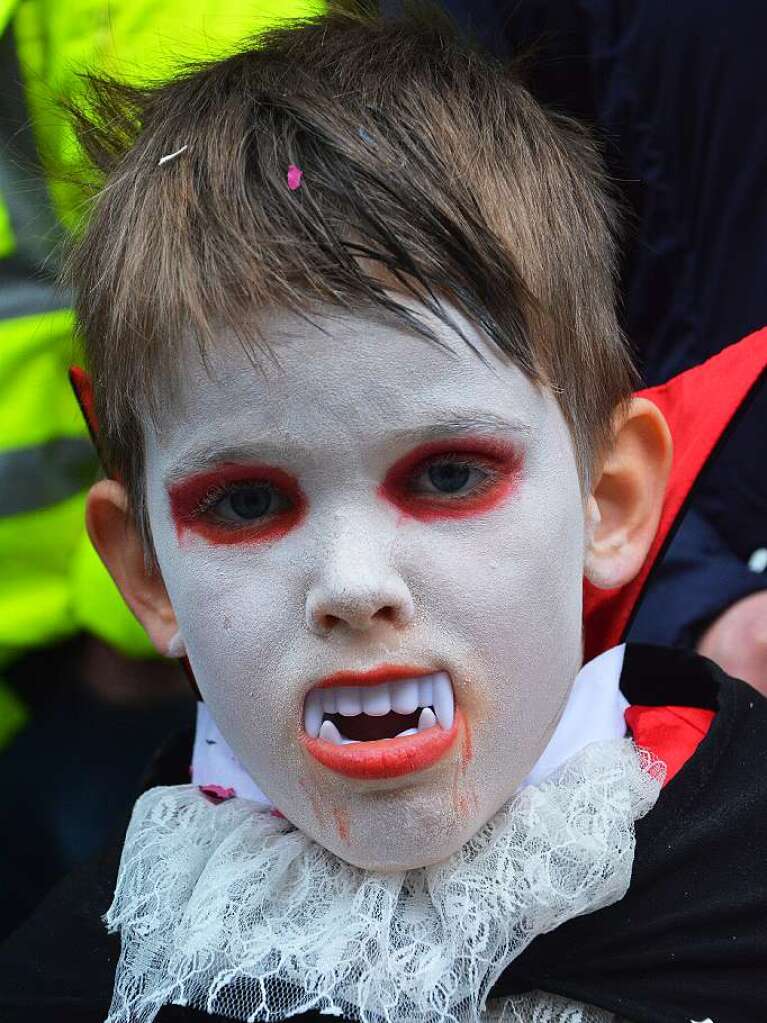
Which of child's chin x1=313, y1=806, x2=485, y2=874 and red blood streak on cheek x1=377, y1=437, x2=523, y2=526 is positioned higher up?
red blood streak on cheek x1=377, y1=437, x2=523, y2=526

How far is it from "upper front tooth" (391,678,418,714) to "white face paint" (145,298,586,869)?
0.05ft

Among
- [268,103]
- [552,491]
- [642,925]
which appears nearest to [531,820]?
[642,925]

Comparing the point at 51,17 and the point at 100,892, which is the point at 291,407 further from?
the point at 51,17

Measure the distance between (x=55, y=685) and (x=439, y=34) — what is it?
788mm

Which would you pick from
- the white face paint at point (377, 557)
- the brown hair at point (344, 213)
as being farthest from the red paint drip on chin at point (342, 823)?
the brown hair at point (344, 213)

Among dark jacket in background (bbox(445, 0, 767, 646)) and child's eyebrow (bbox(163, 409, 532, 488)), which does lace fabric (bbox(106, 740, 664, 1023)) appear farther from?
dark jacket in background (bbox(445, 0, 767, 646))

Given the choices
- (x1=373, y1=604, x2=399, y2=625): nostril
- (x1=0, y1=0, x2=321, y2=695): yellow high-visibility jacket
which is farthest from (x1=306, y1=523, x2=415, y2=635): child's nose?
(x1=0, y1=0, x2=321, y2=695): yellow high-visibility jacket

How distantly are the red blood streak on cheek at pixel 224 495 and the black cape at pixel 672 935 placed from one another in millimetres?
378

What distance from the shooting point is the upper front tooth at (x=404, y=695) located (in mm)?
923

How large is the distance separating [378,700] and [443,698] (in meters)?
0.05

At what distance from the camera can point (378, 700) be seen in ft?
3.03

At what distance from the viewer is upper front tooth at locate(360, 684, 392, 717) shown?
92 centimetres

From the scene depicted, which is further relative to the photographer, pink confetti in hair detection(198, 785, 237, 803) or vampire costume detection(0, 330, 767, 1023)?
pink confetti in hair detection(198, 785, 237, 803)

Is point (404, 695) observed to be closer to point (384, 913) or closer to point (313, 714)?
point (313, 714)
